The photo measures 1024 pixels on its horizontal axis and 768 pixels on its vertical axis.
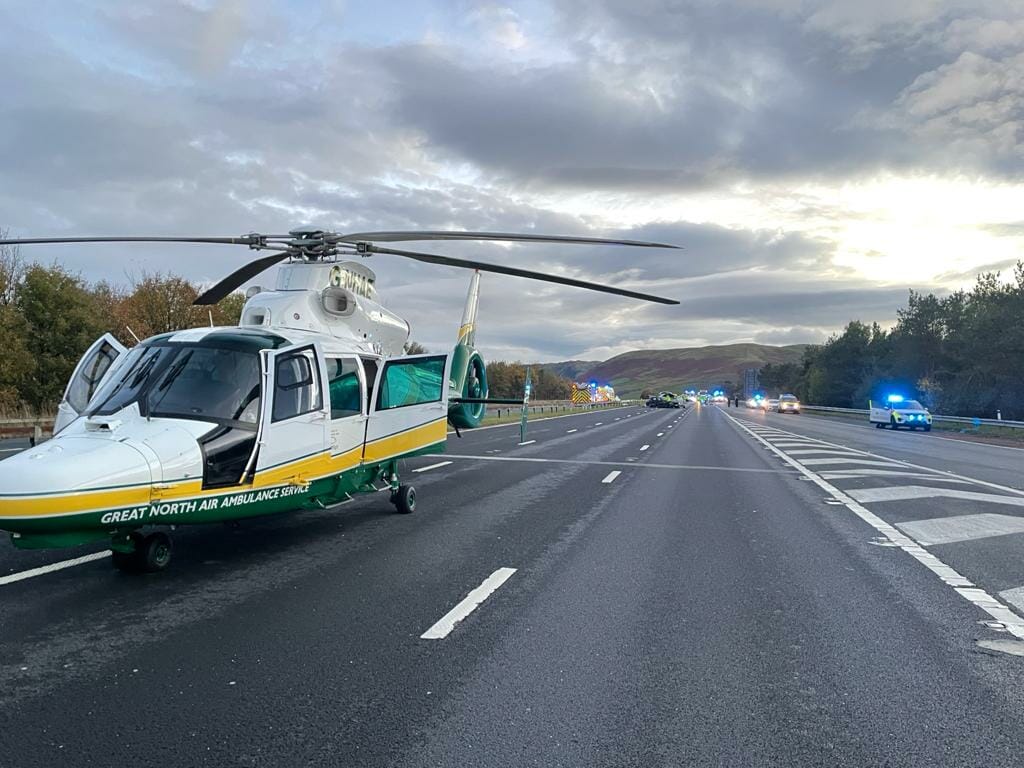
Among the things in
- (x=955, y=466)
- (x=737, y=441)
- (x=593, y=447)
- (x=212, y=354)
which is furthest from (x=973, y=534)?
(x=737, y=441)

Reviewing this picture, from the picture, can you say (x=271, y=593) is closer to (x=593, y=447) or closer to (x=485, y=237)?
(x=485, y=237)

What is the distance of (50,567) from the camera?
22.0ft

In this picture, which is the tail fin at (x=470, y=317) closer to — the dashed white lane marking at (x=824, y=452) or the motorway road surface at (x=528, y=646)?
the motorway road surface at (x=528, y=646)

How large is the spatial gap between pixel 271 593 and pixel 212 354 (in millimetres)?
2409

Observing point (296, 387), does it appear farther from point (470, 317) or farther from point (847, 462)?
point (847, 462)

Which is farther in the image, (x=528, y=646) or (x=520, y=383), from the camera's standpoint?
(x=520, y=383)

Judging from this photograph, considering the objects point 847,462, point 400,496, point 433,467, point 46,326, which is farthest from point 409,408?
point 46,326

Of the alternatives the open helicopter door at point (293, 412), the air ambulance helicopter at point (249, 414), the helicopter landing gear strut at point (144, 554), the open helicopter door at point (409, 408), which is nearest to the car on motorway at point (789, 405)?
the air ambulance helicopter at point (249, 414)

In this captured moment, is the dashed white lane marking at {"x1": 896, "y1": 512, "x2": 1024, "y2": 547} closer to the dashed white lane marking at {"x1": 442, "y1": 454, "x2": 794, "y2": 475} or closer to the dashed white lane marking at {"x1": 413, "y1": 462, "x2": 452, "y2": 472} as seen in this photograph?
the dashed white lane marking at {"x1": 442, "y1": 454, "x2": 794, "y2": 475}

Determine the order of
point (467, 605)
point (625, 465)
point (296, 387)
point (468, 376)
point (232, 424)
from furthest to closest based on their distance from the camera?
point (625, 465) < point (468, 376) < point (296, 387) < point (232, 424) < point (467, 605)

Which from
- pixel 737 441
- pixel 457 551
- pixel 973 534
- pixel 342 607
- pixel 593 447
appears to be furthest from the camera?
pixel 737 441

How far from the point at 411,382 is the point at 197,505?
4412 millimetres

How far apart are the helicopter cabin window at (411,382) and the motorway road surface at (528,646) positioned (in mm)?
1627

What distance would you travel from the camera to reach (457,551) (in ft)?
25.6
